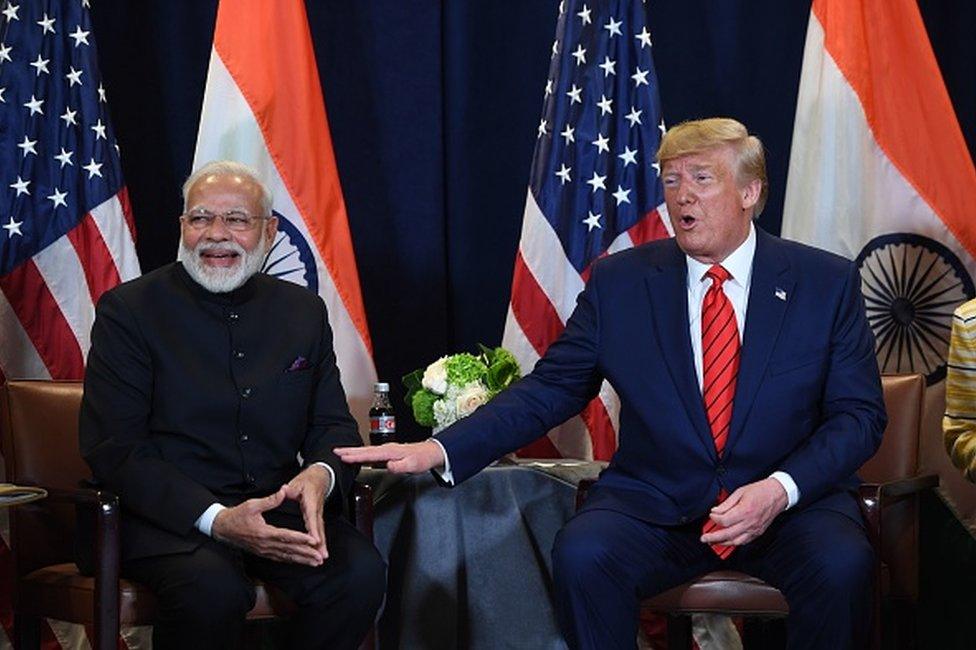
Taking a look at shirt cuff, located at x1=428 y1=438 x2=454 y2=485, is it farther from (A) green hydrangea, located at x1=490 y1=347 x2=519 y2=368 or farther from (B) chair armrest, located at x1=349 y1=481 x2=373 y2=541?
(A) green hydrangea, located at x1=490 y1=347 x2=519 y2=368

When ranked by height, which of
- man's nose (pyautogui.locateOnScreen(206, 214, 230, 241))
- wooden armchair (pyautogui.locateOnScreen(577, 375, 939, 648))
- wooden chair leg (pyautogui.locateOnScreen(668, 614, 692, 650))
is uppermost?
man's nose (pyautogui.locateOnScreen(206, 214, 230, 241))

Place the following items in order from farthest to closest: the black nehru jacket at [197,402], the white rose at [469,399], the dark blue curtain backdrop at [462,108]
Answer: the dark blue curtain backdrop at [462,108]
the white rose at [469,399]
the black nehru jacket at [197,402]

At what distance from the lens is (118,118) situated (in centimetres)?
571

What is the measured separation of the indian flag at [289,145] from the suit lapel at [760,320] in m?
1.71

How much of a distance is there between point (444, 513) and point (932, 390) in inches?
70.7

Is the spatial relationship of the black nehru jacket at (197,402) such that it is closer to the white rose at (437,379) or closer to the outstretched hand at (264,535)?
the outstretched hand at (264,535)

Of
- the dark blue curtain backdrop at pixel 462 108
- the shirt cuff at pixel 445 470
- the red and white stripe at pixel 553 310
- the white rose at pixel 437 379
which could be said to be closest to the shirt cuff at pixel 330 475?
the shirt cuff at pixel 445 470

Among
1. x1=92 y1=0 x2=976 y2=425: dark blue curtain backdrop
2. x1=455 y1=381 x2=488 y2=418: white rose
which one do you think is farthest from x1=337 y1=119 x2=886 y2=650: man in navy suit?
x1=92 y1=0 x2=976 y2=425: dark blue curtain backdrop

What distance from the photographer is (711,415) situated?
12.4 ft

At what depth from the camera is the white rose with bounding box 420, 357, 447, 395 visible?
4488mm

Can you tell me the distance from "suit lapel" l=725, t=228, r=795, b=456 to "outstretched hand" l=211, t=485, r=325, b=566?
109cm

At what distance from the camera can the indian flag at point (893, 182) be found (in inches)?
198

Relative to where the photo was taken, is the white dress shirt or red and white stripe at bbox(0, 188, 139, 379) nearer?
the white dress shirt

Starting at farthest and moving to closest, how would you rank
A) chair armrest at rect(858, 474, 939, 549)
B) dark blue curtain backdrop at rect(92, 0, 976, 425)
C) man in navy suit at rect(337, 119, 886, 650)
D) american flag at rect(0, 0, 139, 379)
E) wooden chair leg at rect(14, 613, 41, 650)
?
1. dark blue curtain backdrop at rect(92, 0, 976, 425)
2. american flag at rect(0, 0, 139, 379)
3. wooden chair leg at rect(14, 613, 41, 650)
4. chair armrest at rect(858, 474, 939, 549)
5. man in navy suit at rect(337, 119, 886, 650)
